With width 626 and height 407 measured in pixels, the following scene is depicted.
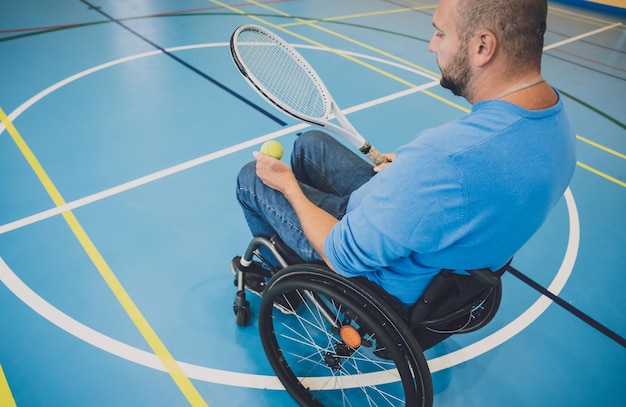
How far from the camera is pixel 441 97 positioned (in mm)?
4469

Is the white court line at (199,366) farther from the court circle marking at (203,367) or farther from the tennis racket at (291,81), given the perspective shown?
the tennis racket at (291,81)

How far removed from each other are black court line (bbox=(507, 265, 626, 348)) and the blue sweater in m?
1.56

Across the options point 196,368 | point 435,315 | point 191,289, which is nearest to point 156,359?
point 196,368

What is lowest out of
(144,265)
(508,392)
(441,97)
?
(508,392)

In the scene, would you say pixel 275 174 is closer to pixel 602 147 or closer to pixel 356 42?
pixel 602 147

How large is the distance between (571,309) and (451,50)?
197cm

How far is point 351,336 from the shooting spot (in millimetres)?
1372

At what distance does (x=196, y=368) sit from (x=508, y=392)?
60.1 inches

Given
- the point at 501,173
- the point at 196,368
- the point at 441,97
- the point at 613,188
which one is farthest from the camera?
the point at 441,97

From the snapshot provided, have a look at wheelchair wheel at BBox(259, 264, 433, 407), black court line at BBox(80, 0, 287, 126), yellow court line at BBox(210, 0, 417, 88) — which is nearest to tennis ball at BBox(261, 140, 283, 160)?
wheelchair wheel at BBox(259, 264, 433, 407)

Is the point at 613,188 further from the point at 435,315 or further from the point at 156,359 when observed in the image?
the point at 156,359

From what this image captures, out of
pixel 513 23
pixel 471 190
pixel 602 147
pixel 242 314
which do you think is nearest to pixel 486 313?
pixel 471 190

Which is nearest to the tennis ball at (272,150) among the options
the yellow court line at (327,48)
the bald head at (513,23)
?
the bald head at (513,23)

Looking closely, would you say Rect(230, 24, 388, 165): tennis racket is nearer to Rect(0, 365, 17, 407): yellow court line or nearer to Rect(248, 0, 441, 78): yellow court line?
Rect(0, 365, 17, 407): yellow court line
